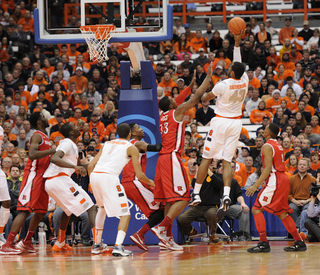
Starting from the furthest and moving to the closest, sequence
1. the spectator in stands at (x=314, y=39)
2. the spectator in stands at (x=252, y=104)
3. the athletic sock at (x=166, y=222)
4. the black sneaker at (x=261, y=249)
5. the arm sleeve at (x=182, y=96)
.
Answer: the spectator in stands at (x=314, y=39)
the spectator in stands at (x=252, y=104)
the arm sleeve at (x=182, y=96)
the athletic sock at (x=166, y=222)
the black sneaker at (x=261, y=249)

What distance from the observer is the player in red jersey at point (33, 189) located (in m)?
8.55

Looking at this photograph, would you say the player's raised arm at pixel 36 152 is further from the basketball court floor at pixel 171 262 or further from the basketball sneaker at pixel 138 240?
the basketball sneaker at pixel 138 240

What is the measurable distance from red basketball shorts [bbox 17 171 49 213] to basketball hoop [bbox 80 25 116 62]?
233cm

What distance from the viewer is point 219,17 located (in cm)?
2306

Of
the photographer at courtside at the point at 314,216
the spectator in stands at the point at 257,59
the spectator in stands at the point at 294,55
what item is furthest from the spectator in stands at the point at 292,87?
the photographer at courtside at the point at 314,216

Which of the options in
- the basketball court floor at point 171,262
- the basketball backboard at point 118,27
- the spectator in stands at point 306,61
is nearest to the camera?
Answer: the basketball court floor at point 171,262

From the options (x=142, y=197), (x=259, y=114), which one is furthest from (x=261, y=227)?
(x=259, y=114)

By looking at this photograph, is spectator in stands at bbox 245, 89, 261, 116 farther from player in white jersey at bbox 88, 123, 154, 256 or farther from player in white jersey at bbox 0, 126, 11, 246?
player in white jersey at bbox 0, 126, 11, 246

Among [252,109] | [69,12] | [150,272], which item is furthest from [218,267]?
[69,12]

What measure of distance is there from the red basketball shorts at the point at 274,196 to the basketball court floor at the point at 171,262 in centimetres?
67

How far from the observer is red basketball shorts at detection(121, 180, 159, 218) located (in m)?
8.83

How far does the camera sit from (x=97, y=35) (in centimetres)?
945

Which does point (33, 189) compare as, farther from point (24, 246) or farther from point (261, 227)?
point (261, 227)

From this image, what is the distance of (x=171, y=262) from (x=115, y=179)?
1.55 meters
